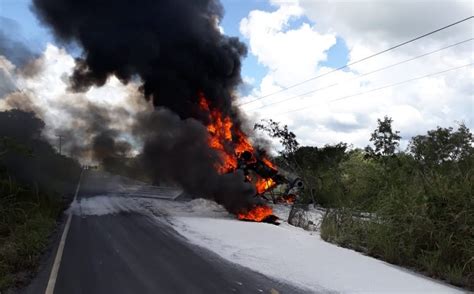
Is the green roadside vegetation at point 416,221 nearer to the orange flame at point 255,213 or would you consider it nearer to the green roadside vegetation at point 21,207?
the orange flame at point 255,213

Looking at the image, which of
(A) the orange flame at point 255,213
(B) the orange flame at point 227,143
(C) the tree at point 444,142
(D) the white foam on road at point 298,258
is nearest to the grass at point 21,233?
(D) the white foam on road at point 298,258

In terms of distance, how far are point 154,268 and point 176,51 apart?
16.2 m

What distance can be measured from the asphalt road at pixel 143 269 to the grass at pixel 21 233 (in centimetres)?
34

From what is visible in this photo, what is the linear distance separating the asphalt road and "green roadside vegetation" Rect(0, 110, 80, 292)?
0.46 metres

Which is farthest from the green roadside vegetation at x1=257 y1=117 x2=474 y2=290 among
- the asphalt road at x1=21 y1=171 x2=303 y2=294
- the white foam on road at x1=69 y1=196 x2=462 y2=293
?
the asphalt road at x1=21 y1=171 x2=303 y2=294

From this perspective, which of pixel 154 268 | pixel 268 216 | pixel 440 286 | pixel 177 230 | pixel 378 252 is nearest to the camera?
pixel 440 286

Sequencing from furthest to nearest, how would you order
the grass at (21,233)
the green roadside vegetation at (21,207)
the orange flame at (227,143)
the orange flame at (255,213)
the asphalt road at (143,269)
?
the orange flame at (227,143) → the orange flame at (255,213) → the green roadside vegetation at (21,207) → the grass at (21,233) → the asphalt road at (143,269)

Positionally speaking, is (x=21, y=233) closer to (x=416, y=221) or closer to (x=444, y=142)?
(x=416, y=221)

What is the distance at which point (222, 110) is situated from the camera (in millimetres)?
22031

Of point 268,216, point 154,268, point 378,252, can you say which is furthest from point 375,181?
point 154,268

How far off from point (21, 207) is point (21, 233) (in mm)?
3320

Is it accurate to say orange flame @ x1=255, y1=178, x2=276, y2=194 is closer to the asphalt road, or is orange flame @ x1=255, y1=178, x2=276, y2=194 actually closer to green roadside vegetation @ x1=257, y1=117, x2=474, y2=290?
green roadside vegetation @ x1=257, y1=117, x2=474, y2=290

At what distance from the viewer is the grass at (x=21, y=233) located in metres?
7.77

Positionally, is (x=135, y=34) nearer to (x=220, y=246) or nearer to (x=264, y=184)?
(x=264, y=184)
